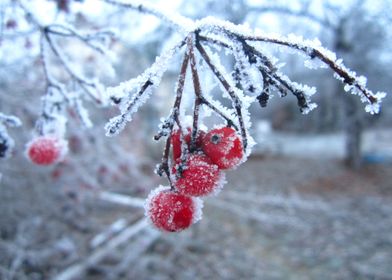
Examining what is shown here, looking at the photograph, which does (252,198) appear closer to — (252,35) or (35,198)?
(35,198)

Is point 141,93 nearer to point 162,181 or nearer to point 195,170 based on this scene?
point 195,170

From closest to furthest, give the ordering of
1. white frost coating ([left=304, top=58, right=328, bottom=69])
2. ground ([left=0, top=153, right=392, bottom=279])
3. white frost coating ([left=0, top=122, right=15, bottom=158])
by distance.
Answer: white frost coating ([left=304, top=58, right=328, bottom=69])
white frost coating ([left=0, top=122, right=15, bottom=158])
ground ([left=0, top=153, right=392, bottom=279])

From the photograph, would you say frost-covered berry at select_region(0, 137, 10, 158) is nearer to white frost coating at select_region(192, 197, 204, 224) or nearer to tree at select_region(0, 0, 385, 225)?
tree at select_region(0, 0, 385, 225)

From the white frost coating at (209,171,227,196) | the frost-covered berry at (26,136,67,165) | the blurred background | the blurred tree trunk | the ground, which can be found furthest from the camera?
the blurred tree trunk

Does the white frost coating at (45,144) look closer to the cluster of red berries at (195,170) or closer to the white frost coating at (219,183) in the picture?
the cluster of red berries at (195,170)

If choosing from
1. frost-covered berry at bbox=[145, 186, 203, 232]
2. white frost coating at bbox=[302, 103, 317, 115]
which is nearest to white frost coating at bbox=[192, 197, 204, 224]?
frost-covered berry at bbox=[145, 186, 203, 232]
